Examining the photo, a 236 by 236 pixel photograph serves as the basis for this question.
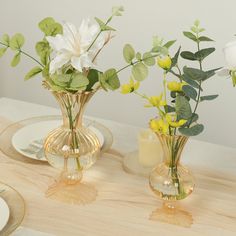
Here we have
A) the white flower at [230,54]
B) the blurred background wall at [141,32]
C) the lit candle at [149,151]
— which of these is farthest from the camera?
the blurred background wall at [141,32]

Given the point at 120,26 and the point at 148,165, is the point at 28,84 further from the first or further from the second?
the point at 148,165

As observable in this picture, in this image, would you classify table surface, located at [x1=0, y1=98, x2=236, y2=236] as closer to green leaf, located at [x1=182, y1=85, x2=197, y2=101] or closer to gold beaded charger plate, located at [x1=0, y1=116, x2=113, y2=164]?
gold beaded charger plate, located at [x1=0, y1=116, x2=113, y2=164]

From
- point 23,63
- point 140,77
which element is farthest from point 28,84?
point 140,77

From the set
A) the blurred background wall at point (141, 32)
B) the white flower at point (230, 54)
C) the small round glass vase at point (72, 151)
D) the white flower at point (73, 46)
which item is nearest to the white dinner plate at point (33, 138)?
the small round glass vase at point (72, 151)

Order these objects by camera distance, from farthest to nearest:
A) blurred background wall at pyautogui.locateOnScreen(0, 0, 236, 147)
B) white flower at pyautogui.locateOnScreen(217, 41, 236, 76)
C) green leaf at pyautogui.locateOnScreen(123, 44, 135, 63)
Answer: blurred background wall at pyautogui.locateOnScreen(0, 0, 236, 147)
green leaf at pyautogui.locateOnScreen(123, 44, 135, 63)
white flower at pyautogui.locateOnScreen(217, 41, 236, 76)

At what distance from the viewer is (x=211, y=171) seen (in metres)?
1.47

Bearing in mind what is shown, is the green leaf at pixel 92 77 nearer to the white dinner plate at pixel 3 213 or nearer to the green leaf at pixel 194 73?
the green leaf at pixel 194 73

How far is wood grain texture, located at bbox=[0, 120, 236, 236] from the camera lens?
3.92 feet

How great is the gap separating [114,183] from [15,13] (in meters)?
1.46

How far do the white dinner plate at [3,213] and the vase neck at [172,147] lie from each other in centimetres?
39

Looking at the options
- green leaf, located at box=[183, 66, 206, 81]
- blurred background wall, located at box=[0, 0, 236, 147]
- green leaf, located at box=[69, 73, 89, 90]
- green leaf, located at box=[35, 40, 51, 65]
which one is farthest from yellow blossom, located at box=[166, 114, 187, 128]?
blurred background wall, located at box=[0, 0, 236, 147]

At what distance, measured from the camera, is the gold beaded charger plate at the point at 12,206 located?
1.15 metres

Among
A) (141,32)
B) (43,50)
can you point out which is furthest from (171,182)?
(141,32)

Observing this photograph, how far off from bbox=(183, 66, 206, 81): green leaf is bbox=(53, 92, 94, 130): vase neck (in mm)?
258
